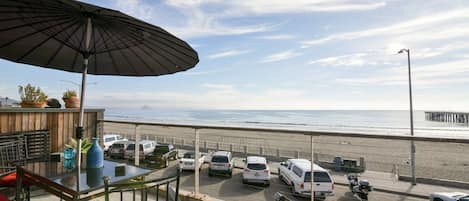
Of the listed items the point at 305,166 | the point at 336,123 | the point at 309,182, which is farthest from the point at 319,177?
the point at 336,123

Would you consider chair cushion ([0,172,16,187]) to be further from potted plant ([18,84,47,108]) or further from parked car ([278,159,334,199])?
parked car ([278,159,334,199])

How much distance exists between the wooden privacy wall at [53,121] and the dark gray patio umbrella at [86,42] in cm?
148

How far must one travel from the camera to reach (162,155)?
1080 cm

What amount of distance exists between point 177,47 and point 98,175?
1.04 metres

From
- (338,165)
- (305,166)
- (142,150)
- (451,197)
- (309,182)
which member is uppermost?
(305,166)

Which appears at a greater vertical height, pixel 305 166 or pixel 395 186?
pixel 305 166

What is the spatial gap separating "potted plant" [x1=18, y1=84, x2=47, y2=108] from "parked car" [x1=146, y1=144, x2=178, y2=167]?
6.85 metres

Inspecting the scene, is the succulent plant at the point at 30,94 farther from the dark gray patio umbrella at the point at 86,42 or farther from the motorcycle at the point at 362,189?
the motorcycle at the point at 362,189

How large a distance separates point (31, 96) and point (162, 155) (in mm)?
7813

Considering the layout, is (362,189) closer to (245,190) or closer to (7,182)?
(245,190)

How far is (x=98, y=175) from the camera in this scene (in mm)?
1659

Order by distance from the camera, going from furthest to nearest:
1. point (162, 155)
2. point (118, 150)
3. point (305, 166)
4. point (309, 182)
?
point (118, 150) < point (162, 155) < point (305, 166) < point (309, 182)

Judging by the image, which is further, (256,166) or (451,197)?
(256,166)

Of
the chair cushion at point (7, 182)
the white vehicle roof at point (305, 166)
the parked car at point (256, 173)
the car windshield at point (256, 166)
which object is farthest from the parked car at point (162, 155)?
the chair cushion at point (7, 182)
